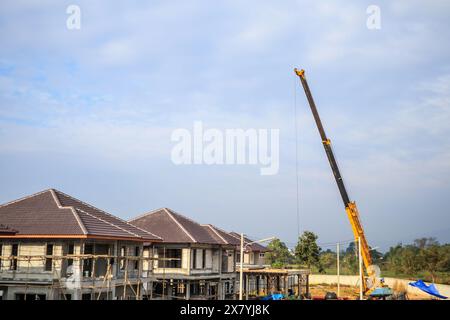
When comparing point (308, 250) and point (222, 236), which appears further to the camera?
point (308, 250)

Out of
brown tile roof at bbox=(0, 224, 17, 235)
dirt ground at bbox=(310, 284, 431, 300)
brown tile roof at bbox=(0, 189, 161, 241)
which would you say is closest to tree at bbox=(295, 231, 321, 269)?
dirt ground at bbox=(310, 284, 431, 300)

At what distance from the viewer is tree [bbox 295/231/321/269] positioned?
65.9m

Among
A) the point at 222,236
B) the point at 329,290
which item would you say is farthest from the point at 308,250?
the point at 222,236

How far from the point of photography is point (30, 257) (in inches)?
1129

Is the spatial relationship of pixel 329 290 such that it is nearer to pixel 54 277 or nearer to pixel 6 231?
pixel 54 277

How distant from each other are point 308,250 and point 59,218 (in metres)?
42.5

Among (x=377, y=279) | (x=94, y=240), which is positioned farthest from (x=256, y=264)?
(x=94, y=240)

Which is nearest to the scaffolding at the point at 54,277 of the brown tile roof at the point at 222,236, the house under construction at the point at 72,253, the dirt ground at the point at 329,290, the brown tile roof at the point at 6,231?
the house under construction at the point at 72,253

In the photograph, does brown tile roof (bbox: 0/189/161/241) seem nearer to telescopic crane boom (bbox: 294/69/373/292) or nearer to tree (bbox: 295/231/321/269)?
telescopic crane boom (bbox: 294/69/373/292)

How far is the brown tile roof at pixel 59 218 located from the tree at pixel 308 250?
3486cm

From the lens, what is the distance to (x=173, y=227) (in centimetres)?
4525

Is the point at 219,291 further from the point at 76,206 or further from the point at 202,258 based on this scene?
the point at 76,206

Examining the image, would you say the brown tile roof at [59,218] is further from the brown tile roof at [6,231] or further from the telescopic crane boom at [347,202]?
the telescopic crane boom at [347,202]
